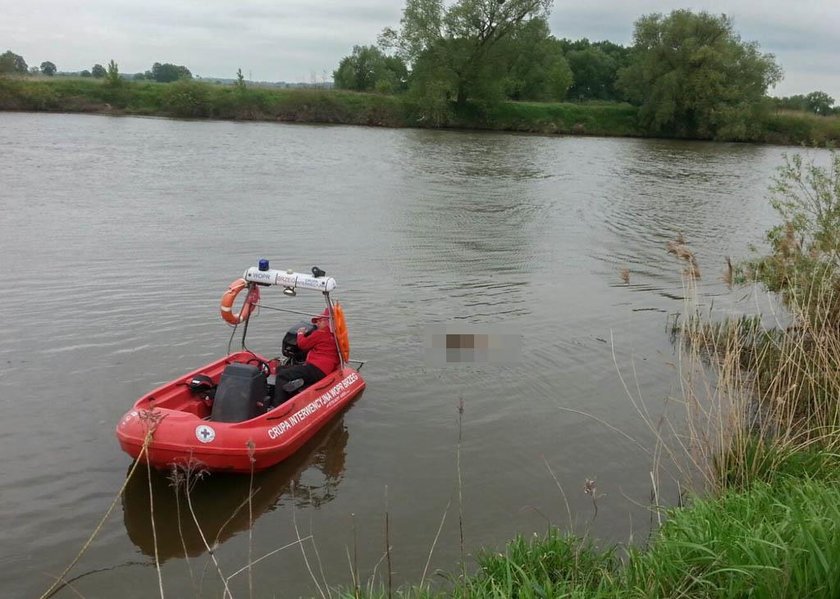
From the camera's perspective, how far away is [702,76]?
4725 cm

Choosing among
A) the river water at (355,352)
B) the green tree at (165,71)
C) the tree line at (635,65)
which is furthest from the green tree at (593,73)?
the river water at (355,352)

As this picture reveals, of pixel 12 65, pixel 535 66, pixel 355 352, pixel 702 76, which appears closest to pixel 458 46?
pixel 535 66

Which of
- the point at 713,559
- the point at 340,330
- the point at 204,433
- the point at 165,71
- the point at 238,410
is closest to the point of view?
the point at 713,559

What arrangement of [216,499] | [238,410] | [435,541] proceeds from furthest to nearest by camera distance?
[238,410] < [216,499] < [435,541]

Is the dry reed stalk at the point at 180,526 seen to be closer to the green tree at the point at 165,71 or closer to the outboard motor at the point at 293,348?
the outboard motor at the point at 293,348

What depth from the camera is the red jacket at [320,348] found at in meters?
7.77

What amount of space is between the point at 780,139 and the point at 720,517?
167 ft

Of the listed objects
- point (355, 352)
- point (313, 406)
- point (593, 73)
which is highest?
point (593, 73)

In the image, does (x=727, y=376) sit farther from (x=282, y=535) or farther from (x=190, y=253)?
(x=190, y=253)

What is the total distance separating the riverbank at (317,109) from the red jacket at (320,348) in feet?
134

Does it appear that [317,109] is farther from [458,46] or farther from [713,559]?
[713,559]

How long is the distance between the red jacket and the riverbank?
134 ft

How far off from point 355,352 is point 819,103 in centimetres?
6260

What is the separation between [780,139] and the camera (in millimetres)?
48375
